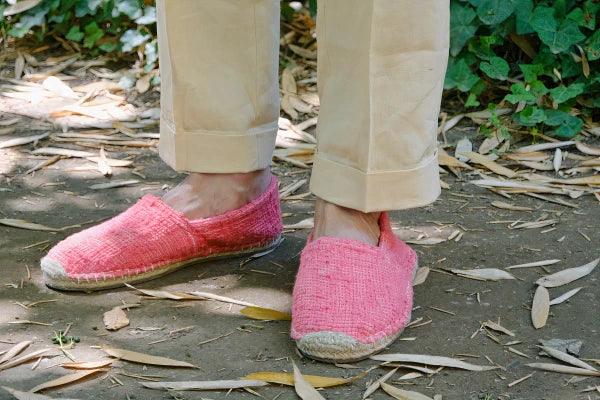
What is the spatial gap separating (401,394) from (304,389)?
0.44 feet

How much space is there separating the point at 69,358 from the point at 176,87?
48cm

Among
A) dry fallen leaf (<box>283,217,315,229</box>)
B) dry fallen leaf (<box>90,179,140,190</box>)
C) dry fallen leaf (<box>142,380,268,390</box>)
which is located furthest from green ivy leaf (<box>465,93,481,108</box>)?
dry fallen leaf (<box>142,380,268,390</box>)

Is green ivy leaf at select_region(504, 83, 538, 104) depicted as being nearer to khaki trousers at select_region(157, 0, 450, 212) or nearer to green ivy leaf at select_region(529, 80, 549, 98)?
green ivy leaf at select_region(529, 80, 549, 98)

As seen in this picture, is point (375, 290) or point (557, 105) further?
point (557, 105)

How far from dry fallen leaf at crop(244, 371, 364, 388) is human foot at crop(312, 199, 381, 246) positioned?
10.0 inches

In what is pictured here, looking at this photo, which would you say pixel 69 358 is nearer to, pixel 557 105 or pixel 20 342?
pixel 20 342

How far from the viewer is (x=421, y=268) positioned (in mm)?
1850

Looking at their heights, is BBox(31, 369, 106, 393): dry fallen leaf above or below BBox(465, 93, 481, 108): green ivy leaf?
above

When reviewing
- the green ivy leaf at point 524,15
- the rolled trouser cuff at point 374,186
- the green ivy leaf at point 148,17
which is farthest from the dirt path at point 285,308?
the green ivy leaf at point 148,17

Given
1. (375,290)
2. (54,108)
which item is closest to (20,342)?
(375,290)

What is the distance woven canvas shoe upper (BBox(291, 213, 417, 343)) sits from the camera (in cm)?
152

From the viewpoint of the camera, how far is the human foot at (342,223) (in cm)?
163

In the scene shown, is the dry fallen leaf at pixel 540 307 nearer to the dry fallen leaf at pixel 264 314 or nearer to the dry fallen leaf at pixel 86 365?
the dry fallen leaf at pixel 264 314

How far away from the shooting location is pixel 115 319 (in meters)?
1.64
